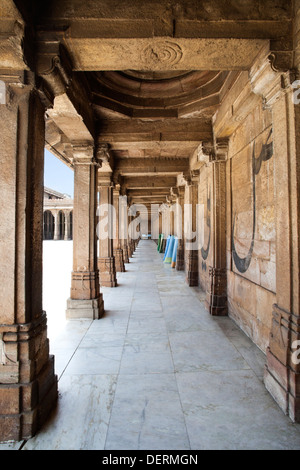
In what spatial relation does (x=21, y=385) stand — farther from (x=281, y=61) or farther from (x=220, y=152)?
(x=220, y=152)

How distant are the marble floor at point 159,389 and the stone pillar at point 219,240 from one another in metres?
0.33

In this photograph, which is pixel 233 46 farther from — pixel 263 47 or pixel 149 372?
pixel 149 372

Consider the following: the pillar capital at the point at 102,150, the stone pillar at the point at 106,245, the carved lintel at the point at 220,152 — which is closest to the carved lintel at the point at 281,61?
the carved lintel at the point at 220,152

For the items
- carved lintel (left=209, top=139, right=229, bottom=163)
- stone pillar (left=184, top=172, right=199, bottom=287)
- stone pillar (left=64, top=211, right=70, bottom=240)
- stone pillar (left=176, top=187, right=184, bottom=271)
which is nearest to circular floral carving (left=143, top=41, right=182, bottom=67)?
carved lintel (left=209, top=139, right=229, bottom=163)

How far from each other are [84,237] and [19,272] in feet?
8.91

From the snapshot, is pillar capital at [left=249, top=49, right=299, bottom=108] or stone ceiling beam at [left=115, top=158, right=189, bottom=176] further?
stone ceiling beam at [left=115, top=158, right=189, bottom=176]

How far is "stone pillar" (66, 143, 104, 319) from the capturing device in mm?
4723

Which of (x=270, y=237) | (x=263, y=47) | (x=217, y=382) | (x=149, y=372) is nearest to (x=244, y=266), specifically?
(x=270, y=237)

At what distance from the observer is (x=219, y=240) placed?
481 centimetres

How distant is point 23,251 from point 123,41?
2.08m

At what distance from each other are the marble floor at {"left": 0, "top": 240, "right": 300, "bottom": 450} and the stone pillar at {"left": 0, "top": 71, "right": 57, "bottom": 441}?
0.76 ft

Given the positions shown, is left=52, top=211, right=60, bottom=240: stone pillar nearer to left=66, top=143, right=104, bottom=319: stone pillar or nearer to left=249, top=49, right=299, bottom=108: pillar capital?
left=66, top=143, right=104, bottom=319: stone pillar

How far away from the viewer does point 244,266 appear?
13.0ft

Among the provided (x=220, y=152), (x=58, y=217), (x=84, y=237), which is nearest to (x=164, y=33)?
(x=220, y=152)
